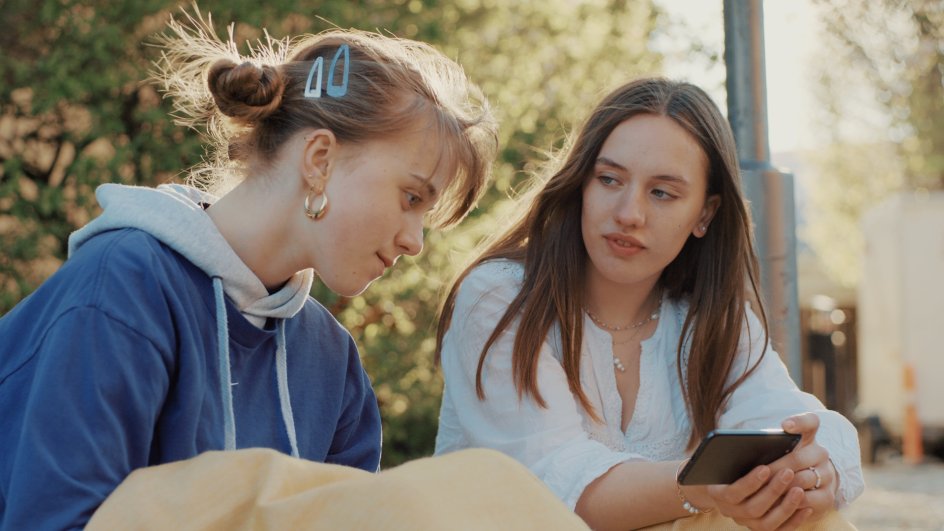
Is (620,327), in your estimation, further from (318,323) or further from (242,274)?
(242,274)

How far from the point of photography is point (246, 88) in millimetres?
2473

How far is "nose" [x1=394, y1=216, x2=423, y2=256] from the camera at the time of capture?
245 centimetres

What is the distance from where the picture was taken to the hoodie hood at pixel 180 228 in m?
2.29

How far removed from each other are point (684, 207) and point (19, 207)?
298cm

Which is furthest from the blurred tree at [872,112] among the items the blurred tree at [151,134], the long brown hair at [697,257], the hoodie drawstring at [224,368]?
the hoodie drawstring at [224,368]

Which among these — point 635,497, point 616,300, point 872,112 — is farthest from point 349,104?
point 872,112

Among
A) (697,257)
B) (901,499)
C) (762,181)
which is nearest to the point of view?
(697,257)

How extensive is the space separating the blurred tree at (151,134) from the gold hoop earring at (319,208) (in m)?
2.46

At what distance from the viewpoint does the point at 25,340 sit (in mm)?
2182

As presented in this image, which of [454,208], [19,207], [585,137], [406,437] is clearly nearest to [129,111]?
[19,207]

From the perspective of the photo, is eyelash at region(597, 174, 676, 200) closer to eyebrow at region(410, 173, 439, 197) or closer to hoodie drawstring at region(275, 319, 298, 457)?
eyebrow at region(410, 173, 439, 197)

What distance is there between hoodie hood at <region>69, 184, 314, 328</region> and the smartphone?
919 millimetres

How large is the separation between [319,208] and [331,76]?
11.4 inches

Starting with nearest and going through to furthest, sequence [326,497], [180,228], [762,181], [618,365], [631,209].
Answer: [326,497] < [180,228] < [631,209] < [618,365] < [762,181]
